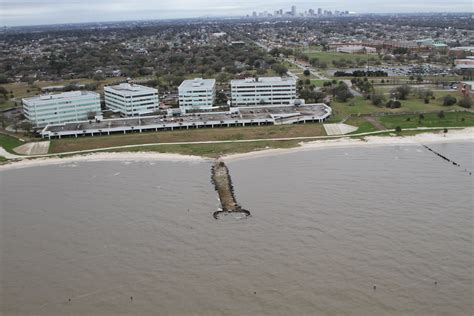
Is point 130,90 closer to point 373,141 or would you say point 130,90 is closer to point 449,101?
point 373,141

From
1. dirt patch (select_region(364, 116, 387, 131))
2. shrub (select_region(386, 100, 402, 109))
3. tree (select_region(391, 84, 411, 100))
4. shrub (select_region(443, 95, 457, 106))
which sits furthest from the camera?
tree (select_region(391, 84, 411, 100))

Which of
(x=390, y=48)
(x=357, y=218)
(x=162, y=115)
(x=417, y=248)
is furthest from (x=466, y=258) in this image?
(x=390, y=48)

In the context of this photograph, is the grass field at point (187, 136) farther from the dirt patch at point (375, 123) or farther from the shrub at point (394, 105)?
the shrub at point (394, 105)

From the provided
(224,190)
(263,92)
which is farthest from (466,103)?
(224,190)

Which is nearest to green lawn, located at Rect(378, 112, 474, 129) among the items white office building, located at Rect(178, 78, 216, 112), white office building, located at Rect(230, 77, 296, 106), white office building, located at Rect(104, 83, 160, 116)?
white office building, located at Rect(230, 77, 296, 106)

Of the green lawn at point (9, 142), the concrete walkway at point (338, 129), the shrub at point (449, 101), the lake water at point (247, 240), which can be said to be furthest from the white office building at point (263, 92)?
the green lawn at point (9, 142)

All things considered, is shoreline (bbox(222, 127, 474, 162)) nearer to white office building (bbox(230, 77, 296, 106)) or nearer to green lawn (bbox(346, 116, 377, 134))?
green lawn (bbox(346, 116, 377, 134))

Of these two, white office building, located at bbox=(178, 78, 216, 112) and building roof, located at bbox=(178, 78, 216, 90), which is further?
building roof, located at bbox=(178, 78, 216, 90)
